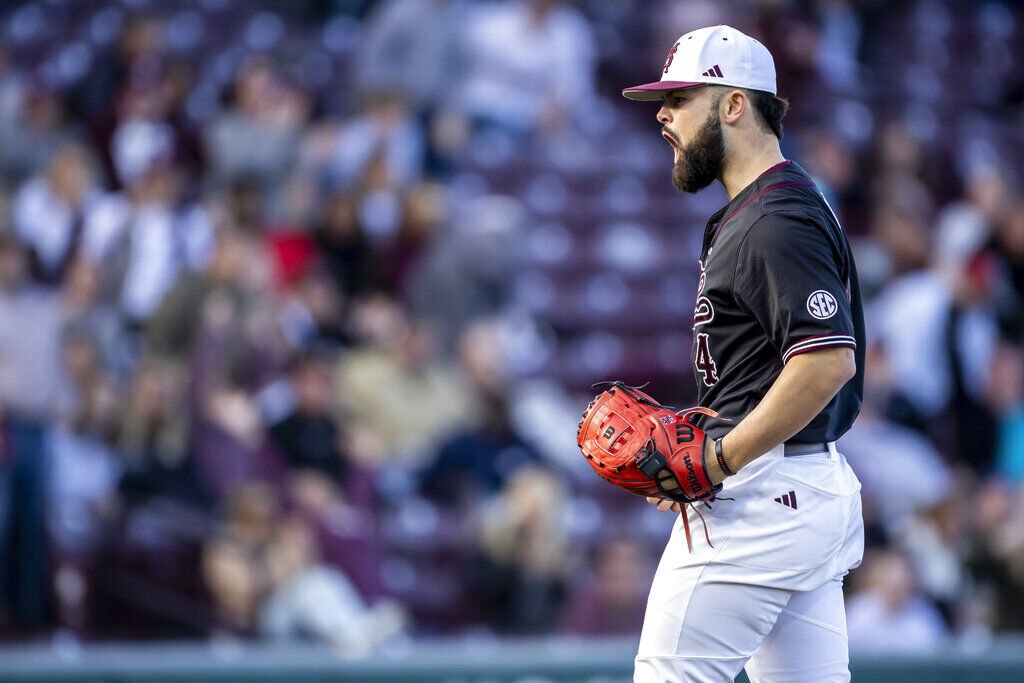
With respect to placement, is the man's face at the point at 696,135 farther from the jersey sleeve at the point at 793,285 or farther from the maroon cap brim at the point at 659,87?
the jersey sleeve at the point at 793,285

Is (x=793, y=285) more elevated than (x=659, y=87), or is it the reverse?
(x=659, y=87)

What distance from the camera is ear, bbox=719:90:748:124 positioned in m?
2.61

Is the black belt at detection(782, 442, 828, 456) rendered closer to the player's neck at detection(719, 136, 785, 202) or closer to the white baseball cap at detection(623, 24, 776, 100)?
the player's neck at detection(719, 136, 785, 202)

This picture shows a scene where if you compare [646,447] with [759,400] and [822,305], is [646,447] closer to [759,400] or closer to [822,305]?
[759,400]

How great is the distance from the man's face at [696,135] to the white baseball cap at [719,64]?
38 millimetres

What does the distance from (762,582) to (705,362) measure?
1.62 ft

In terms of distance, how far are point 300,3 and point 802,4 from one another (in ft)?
12.0

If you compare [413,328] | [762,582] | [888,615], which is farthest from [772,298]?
[413,328]

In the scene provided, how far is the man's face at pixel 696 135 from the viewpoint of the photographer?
2625 mm

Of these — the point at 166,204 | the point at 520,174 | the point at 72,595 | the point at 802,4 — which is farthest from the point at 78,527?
the point at 802,4

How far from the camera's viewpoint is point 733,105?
8.59ft

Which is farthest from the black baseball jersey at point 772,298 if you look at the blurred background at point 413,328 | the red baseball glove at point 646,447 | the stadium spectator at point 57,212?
the stadium spectator at point 57,212

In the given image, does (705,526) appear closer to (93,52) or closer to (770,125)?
(770,125)

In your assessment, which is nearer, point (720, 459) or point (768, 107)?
point (720, 459)
